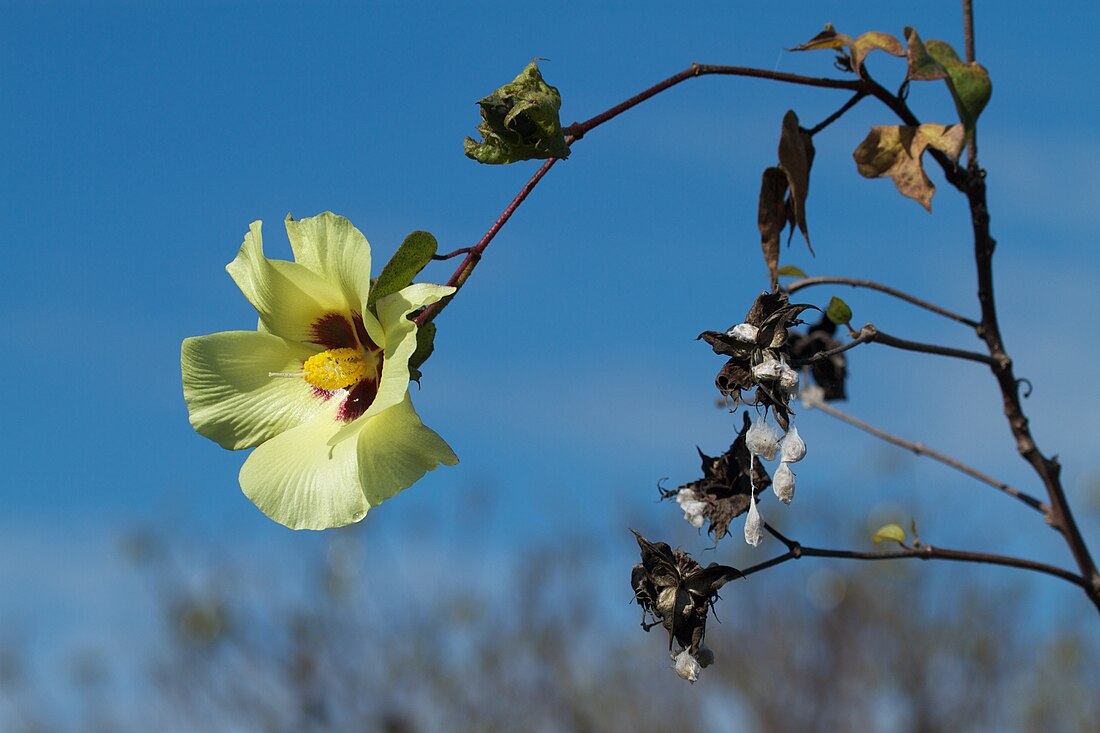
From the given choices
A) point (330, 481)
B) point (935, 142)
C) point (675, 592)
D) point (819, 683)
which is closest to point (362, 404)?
point (330, 481)

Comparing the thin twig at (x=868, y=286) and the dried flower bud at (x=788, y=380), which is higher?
the thin twig at (x=868, y=286)

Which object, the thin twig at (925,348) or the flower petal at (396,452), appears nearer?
the flower petal at (396,452)

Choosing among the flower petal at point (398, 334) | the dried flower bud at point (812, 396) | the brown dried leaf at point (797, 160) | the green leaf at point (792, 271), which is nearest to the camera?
the flower petal at point (398, 334)

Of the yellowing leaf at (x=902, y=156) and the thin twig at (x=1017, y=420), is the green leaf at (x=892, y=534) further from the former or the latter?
the yellowing leaf at (x=902, y=156)

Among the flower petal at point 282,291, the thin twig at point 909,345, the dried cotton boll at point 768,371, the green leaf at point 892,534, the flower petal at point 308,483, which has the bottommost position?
the flower petal at point 308,483

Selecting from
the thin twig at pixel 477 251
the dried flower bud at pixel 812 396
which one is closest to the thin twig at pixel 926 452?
the dried flower bud at pixel 812 396

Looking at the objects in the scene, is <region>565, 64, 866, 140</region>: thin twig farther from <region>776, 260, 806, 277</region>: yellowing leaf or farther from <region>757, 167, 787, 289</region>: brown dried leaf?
<region>776, 260, 806, 277</region>: yellowing leaf

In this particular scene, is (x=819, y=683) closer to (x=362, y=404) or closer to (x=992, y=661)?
(x=992, y=661)

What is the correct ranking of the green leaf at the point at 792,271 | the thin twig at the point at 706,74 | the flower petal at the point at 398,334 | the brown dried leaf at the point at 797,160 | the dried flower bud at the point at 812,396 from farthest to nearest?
the dried flower bud at the point at 812,396, the green leaf at the point at 792,271, the brown dried leaf at the point at 797,160, the thin twig at the point at 706,74, the flower petal at the point at 398,334

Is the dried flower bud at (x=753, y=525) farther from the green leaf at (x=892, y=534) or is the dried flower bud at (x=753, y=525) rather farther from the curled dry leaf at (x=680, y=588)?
the green leaf at (x=892, y=534)
